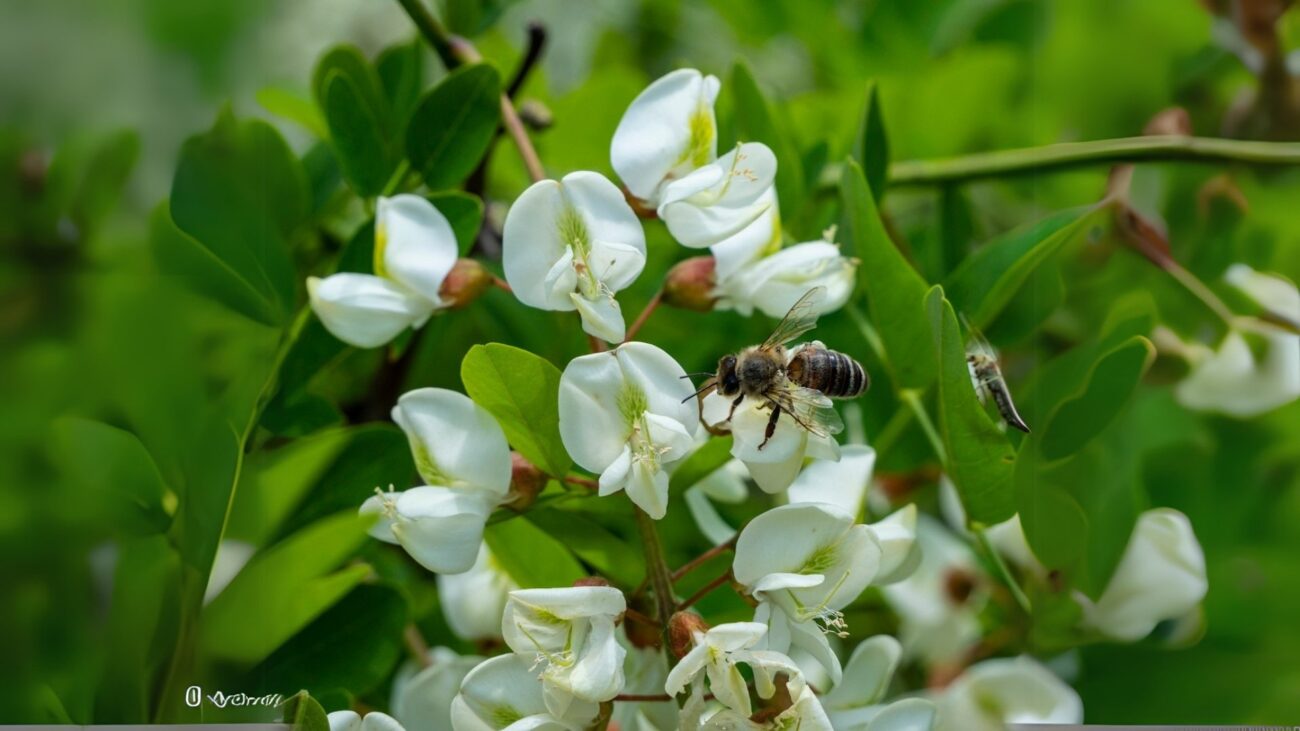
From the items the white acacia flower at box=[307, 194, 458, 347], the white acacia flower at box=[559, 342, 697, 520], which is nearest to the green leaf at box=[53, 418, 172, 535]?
the white acacia flower at box=[307, 194, 458, 347]

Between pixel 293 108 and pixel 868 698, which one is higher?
pixel 293 108

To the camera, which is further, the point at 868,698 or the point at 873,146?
the point at 873,146

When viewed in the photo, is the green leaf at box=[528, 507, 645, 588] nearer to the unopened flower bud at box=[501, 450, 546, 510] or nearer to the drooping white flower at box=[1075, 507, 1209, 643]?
the unopened flower bud at box=[501, 450, 546, 510]

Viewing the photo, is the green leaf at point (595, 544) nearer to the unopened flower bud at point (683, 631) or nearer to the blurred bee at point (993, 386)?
the unopened flower bud at point (683, 631)

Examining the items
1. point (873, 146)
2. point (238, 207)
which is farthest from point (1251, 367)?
point (238, 207)

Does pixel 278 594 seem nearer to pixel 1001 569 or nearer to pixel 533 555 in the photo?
pixel 533 555

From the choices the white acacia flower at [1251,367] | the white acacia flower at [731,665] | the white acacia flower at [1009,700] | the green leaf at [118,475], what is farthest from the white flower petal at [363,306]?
the white acacia flower at [1251,367]

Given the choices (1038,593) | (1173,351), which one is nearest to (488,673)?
(1038,593)
